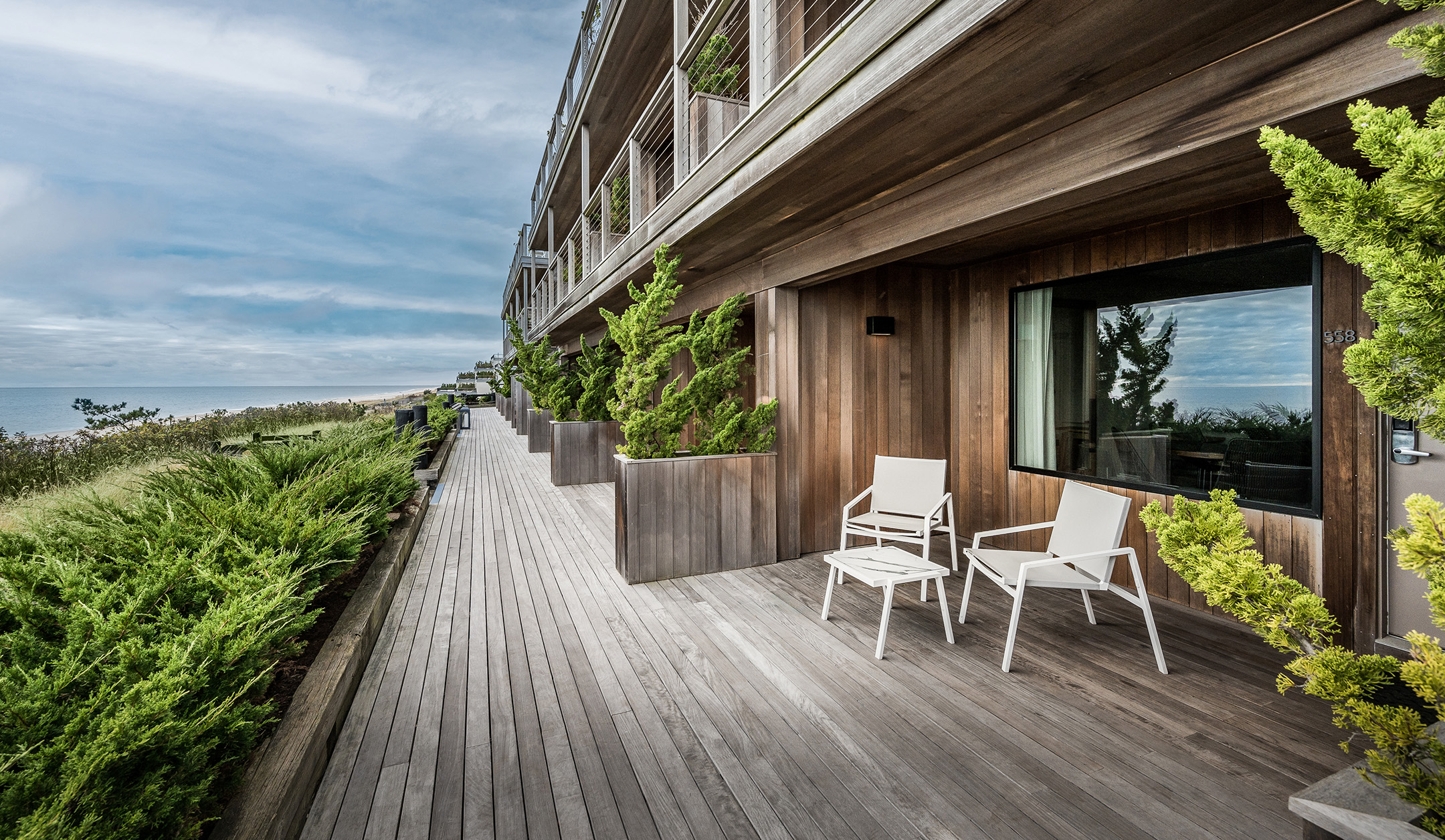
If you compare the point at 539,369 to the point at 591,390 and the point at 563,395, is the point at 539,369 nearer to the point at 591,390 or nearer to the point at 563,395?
the point at 563,395

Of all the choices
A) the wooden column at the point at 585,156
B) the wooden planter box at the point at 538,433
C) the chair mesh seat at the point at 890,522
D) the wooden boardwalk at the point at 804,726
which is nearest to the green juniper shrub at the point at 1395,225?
the wooden boardwalk at the point at 804,726

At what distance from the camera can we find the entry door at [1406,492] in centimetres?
256

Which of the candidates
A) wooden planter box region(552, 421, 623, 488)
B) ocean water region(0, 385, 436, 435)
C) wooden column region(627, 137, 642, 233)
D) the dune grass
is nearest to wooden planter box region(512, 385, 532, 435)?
wooden planter box region(552, 421, 623, 488)

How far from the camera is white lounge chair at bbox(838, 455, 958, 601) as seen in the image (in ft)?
13.4

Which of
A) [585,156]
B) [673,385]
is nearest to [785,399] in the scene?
[673,385]

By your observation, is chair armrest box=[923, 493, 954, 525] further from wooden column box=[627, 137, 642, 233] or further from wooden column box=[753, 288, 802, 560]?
wooden column box=[627, 137, 642, 233]

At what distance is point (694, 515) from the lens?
4.38 metres

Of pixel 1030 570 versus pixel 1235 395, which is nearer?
pixel 1030 570

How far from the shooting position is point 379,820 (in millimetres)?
1877

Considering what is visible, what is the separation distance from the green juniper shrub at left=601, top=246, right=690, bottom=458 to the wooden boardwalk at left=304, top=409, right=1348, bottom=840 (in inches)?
45.0

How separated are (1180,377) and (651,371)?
341 centimetres

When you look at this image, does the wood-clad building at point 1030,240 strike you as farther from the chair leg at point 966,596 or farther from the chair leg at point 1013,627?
the chair leg at point 1013,627

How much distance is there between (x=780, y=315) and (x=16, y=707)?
4144mm

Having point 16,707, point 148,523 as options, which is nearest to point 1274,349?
point 16,707
